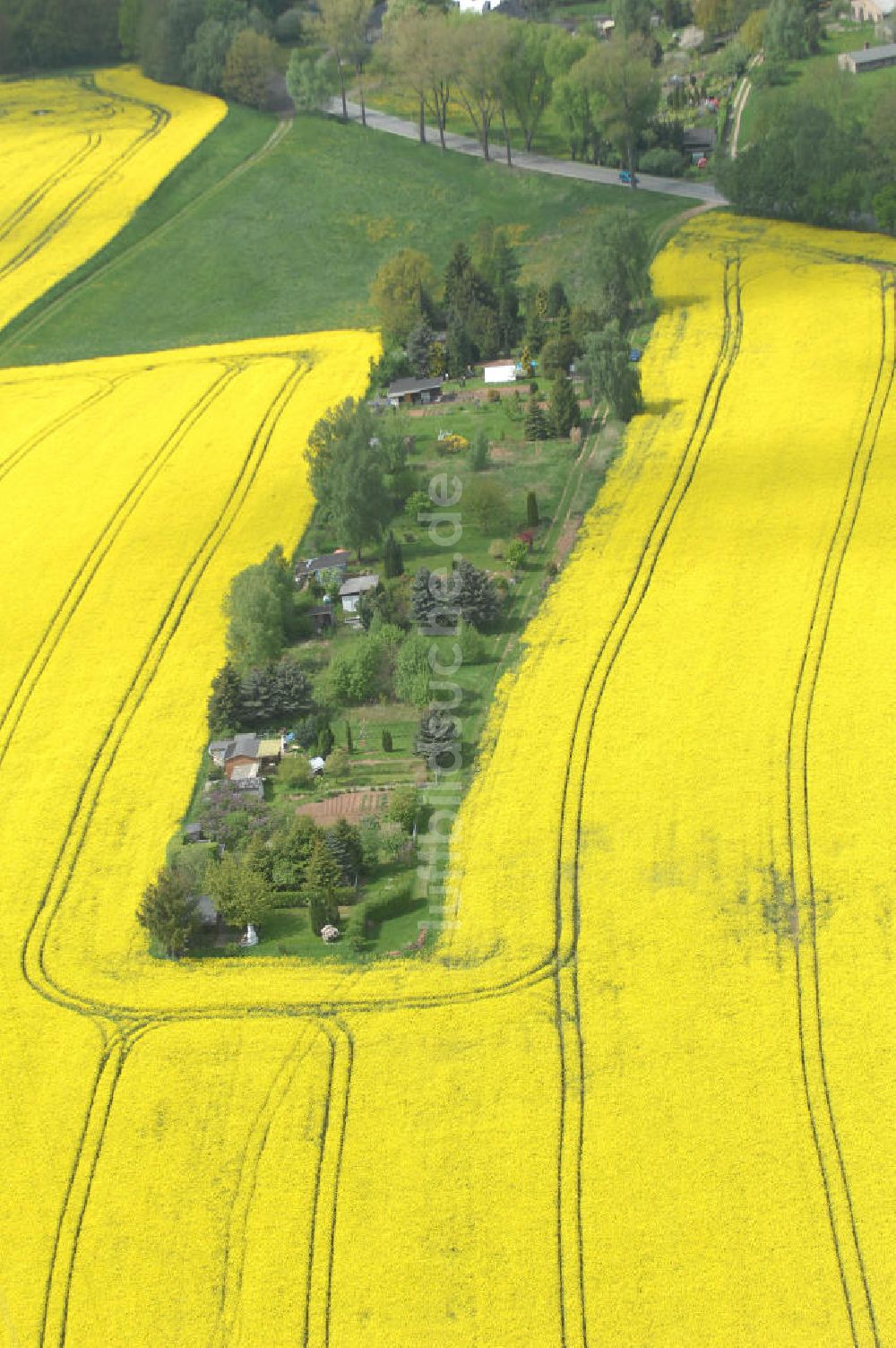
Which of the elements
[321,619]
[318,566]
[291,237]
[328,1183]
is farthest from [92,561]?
[291,237]

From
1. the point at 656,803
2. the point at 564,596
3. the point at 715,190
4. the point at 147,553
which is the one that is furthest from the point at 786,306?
the point at 656,803

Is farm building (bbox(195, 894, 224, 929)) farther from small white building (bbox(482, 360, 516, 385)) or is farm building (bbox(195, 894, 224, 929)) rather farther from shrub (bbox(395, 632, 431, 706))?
small white building (bbox(482, 360, 516, 385))

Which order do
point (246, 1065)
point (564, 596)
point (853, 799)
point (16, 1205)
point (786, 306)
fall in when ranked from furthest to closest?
point (786, 306) → point (564, 596) → point (853, 799) → point (246, 1065) → point (16, 1205)

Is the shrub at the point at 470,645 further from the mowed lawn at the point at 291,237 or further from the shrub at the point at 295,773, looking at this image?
the mowed lawn at the point at 291,237

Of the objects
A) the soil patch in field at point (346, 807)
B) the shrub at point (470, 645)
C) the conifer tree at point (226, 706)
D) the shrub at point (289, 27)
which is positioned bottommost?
the soil patch in field at point (346, 807)

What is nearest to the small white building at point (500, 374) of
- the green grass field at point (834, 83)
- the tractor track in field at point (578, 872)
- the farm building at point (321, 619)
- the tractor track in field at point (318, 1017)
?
the tractor track in field at point (578, 872)

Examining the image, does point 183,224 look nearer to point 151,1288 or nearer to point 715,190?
point 715,190
